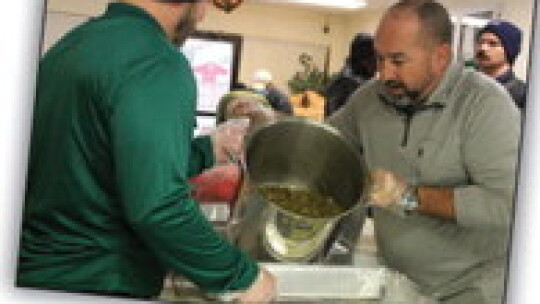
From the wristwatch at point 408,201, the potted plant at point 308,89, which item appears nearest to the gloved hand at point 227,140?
the potted plant at point 308,89

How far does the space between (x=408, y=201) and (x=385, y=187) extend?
5 cm

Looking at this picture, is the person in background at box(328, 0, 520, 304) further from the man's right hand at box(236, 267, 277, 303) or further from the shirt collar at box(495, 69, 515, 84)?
the man's right hand at box(236, 267, 277, 303)

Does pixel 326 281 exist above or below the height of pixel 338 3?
below

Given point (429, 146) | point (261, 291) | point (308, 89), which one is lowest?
point (261, 291)

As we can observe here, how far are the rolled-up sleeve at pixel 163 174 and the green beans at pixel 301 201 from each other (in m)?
0.11

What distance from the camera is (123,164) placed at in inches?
52.1

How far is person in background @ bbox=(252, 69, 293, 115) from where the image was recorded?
56.9 inches

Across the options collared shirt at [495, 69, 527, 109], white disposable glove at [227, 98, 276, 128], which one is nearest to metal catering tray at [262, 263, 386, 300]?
white disposable glove at [227, 98, 276, 128]

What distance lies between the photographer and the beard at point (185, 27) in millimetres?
1395

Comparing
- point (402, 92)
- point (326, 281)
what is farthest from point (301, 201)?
point (402, 92)

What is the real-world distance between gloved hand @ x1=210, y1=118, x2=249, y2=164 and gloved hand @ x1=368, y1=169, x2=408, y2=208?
0.83 feet

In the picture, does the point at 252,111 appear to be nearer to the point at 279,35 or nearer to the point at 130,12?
the point at 279,35

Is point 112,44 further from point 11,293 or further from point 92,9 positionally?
point 11,293

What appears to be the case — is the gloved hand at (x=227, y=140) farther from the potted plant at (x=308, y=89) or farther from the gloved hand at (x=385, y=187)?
the gloved hand at (x=385, y=187)
